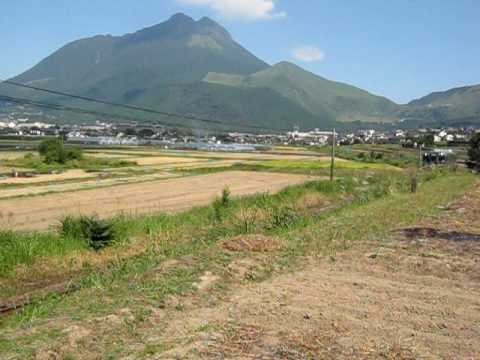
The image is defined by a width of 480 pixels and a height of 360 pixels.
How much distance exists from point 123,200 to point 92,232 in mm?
13096

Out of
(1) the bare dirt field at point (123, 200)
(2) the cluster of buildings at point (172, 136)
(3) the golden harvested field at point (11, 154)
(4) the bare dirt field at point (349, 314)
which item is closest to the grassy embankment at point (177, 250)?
(4) the bare dirt field at point (349, 314)

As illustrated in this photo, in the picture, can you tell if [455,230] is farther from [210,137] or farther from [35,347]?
[210,137]

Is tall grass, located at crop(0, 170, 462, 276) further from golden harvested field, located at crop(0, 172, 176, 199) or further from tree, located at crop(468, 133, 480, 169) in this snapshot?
tree, located at crop(468, 133, 480, 169)

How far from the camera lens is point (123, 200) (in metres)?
25.2

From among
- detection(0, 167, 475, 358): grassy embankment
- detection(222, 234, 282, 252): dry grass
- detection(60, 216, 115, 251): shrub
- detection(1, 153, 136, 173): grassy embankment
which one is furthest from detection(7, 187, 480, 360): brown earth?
detection(1, 153, 136, 173): grassy embankment

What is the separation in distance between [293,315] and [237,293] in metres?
1.35

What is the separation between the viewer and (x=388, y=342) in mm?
5762

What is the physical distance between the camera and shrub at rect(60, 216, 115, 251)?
12.2 m

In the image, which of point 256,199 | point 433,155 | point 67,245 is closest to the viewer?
point 67,245

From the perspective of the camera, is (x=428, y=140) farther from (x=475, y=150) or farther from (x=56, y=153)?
(x=56, y=153)

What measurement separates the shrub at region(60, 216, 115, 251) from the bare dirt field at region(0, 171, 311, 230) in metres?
4.62

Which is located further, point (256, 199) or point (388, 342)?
point (256, 199)

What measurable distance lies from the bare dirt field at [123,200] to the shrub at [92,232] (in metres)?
4.62

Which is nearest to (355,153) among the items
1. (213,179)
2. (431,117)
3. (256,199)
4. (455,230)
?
(213,179)
